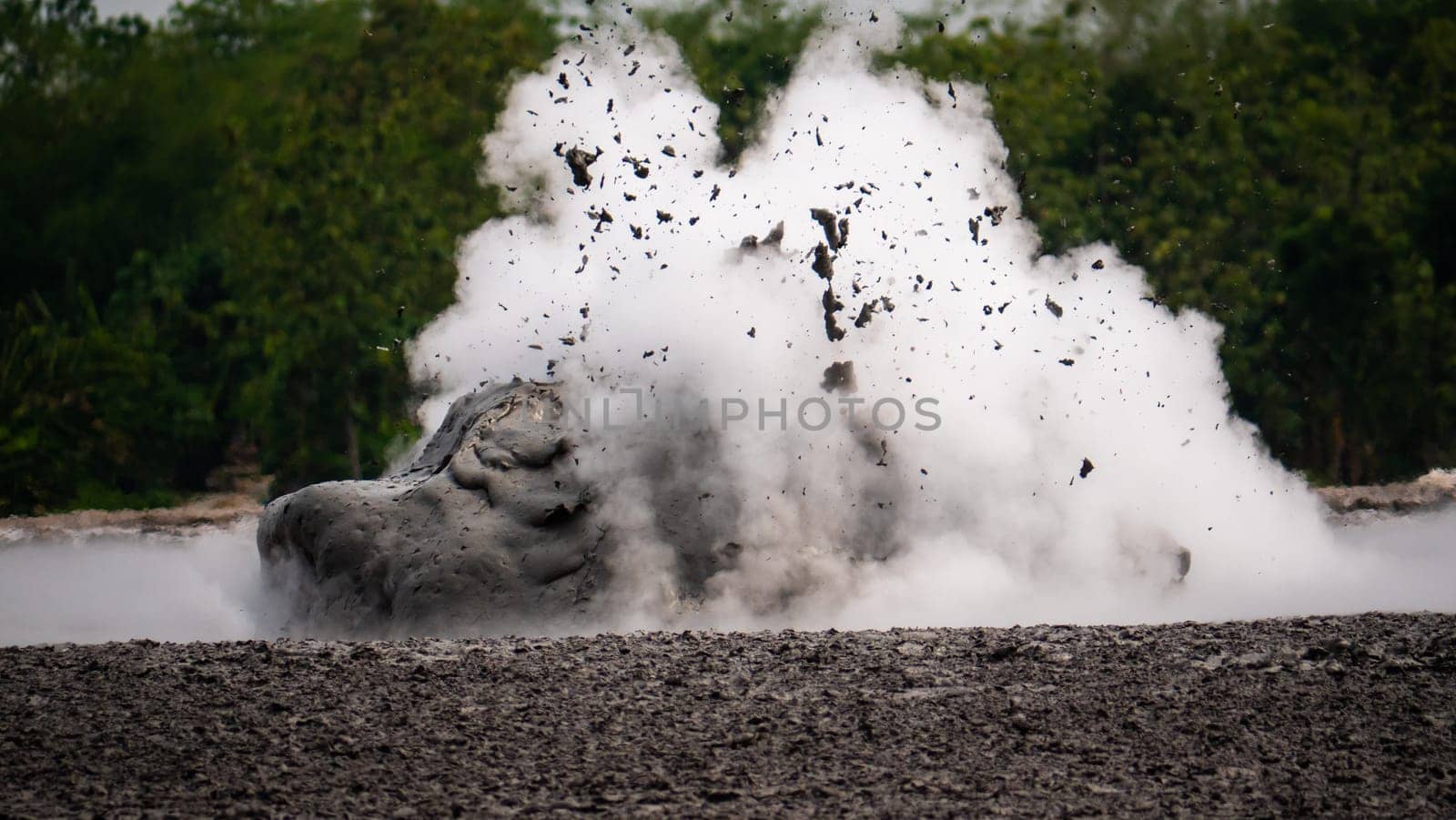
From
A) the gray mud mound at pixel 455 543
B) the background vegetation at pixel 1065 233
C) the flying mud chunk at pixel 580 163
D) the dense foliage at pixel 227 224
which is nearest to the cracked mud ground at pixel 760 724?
the gray mud mound at pixel 455 543

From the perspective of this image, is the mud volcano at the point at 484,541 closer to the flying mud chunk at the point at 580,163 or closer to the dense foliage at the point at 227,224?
the flying mud chunk at the point at 580,163

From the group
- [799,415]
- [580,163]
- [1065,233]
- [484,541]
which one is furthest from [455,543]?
[1065,233]

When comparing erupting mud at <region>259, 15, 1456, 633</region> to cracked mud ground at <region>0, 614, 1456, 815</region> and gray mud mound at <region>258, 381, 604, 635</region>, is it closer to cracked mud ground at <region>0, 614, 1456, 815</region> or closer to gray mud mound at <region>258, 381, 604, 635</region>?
gray mud mound at <region>258, 381, 604, 635</region>

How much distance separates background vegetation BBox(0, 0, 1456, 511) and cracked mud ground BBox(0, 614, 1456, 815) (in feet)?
29.1

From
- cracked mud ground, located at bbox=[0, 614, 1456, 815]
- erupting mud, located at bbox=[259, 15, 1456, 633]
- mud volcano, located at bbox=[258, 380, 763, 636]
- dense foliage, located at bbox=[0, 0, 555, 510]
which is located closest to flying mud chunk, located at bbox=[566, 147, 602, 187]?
erupting mud, located at bbox=[259, 15, 1456, 633]

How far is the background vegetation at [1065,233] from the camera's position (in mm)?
14789

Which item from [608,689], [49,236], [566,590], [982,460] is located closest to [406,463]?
[566,590]

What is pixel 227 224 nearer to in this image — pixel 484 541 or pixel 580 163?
pixel 580 163

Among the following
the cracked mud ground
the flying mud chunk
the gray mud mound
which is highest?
the flying mud chunk

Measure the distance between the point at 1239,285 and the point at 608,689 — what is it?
435 inches

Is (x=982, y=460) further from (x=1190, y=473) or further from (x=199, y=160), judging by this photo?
(x=199, y=160)

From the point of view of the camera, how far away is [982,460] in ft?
27.4

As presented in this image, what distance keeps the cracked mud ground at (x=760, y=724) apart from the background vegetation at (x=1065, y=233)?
886 cm

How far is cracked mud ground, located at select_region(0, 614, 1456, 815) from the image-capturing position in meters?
4.29
